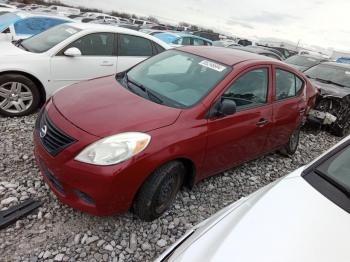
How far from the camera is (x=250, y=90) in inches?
148

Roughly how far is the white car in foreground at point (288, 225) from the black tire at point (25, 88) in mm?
3840

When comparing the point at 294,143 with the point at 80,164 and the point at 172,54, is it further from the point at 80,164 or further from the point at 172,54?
the point at 80,164

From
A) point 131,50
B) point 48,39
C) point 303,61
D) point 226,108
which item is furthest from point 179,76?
point 303,61

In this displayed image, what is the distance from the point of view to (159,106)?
316 cm

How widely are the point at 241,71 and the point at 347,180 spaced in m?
1.77

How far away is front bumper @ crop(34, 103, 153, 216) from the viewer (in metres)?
2.61

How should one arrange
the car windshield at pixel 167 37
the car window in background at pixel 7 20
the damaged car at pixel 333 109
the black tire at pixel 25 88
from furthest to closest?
the car windshield at pixel 167 37 < the car window in background at pixel 7 20 < the damaged car at pixel 333 109 < the black tire at pixel 25 88

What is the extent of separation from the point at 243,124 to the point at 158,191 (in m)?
1.28

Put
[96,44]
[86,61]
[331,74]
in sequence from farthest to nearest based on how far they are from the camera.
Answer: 1. [331,74]
2. [96,44]
3. [86,61]

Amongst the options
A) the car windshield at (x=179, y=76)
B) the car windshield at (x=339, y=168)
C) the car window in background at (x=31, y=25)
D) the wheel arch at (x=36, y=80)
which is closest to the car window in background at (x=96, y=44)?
the wheel arch at (x=36, y=80)

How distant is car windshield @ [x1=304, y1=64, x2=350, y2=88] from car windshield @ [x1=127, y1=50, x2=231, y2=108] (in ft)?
16.3

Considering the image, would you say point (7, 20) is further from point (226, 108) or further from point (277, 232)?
point (277, 232)

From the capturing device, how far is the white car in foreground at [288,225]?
1.68 metres

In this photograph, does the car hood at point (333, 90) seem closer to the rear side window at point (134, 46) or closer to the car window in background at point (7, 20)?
the rear side window at point (134, 46)
